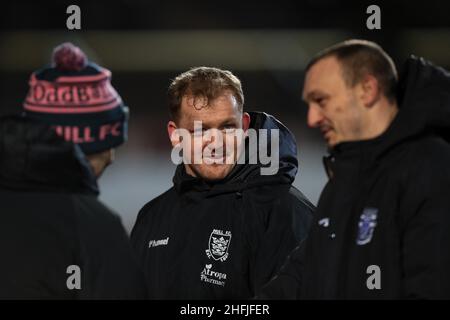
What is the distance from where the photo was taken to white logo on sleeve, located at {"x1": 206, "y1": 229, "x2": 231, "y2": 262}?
319 cm

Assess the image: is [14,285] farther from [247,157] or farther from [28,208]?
[247,157]

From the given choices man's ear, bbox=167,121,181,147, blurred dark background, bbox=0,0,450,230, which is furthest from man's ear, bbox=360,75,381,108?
blurred dark background, bbox=0,0,450,230

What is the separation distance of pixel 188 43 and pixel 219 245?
850 cm

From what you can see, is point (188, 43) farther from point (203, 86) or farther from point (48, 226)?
point (48, 226)

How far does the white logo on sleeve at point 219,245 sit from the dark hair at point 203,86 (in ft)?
1.58

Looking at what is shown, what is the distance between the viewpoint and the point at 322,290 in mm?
2574

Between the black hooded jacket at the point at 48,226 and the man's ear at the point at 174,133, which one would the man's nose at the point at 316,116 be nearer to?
the black hooded jacket at the point at 48,226

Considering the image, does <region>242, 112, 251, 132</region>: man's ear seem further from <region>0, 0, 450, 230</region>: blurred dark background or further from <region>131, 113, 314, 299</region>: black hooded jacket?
<region>0, 0, 450, 230</region>: blurred dark background

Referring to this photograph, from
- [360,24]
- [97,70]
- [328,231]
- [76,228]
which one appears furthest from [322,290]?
[360,24]

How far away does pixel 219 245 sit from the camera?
3.21 m

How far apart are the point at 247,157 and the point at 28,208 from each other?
1160 mm

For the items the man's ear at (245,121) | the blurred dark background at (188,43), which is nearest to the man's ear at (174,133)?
the man's ear at (245,121)

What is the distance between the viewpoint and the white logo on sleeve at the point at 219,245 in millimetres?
3187

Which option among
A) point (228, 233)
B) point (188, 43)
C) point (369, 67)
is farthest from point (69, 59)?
point (188, 43)
